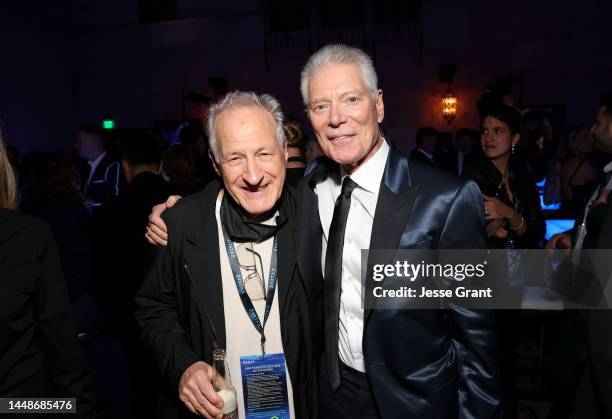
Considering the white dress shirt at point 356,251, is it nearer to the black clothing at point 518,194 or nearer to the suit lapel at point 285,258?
the suit lapel at point 285,258

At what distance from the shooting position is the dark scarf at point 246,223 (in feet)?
5.65

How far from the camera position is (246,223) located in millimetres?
1734

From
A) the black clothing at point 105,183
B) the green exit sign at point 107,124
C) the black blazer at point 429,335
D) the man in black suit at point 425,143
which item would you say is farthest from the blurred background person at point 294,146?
the green exit sign at point 107,124

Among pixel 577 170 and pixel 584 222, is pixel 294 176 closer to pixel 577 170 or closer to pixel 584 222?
pixel 584 222

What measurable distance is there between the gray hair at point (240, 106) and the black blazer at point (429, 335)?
53 cm

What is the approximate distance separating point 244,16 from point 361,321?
1151cm

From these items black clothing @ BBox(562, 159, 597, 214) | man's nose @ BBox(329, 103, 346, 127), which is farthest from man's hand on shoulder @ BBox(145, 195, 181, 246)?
black clothing @ BBox(562, 159, 597, 214)

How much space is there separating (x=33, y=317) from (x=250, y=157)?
0.89 metres

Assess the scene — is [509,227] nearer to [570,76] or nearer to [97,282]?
[97,282]

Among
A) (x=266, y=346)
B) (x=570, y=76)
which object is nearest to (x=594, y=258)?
(x=266, y=346)

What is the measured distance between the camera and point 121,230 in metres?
3.01

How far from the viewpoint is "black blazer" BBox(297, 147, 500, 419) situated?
4.82 ft

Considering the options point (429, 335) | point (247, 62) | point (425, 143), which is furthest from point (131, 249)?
point (247, 62)

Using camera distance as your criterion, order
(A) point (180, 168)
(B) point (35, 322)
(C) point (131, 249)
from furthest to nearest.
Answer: (A) point (180, 168) < (C) point (131, 249) < (B) point (35, 322)
